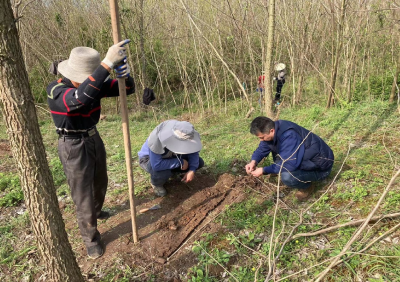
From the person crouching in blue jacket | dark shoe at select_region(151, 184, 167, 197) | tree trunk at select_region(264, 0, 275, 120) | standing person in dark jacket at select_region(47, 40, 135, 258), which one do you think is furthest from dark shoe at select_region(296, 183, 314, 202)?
standing person in dark jacket at select_region(47, 40, 135, 258)

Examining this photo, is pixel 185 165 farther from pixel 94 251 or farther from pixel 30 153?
pixel 30 153

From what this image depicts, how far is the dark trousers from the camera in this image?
2.36 metres

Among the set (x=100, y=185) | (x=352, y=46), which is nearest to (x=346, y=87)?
(x=352, y=46)

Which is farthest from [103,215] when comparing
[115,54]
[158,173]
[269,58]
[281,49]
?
[281,49]

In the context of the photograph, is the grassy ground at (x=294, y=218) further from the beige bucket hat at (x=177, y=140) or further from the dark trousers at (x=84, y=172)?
the beige bucket hat at (x=177, y=140)

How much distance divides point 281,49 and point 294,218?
4786 mm

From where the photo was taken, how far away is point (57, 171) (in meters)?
4.30

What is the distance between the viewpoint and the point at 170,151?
10.4ft

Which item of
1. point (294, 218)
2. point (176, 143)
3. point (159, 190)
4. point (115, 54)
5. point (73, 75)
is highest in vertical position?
point (115, 54)

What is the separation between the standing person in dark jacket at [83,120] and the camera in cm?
198

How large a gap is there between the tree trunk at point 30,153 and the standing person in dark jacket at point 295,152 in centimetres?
199

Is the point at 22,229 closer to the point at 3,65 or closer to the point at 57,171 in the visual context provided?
the point at 57,171

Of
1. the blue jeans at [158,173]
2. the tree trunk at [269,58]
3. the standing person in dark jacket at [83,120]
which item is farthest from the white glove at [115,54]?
the tree trunk at [269,58]

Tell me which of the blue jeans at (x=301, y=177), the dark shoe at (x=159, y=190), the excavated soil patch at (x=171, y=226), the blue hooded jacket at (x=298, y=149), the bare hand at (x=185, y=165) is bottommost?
the excavated soil patch at (x=171, y=226)
